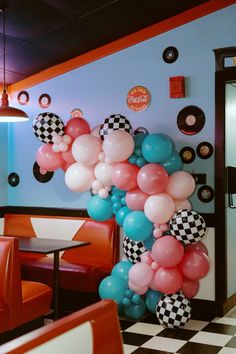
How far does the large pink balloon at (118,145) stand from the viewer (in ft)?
14.5

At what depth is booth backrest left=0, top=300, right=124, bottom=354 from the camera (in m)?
1.17

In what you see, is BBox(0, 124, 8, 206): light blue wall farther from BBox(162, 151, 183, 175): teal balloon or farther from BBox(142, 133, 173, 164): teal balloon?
BBox(162, 151, 183, 175): teal balloon

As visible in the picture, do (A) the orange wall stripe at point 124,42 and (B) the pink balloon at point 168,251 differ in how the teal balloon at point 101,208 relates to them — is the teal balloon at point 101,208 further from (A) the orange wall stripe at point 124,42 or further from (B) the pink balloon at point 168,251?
(A) the orange wall stripe at point 124,42

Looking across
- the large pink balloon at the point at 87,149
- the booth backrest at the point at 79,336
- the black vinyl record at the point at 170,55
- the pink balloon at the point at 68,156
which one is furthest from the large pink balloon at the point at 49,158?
the booth backrest at the point at 79,336

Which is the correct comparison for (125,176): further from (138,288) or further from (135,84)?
(135,84)

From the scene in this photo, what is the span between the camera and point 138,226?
4426 mm

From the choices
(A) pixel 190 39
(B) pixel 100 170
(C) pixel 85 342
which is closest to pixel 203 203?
(B) pixel 100 170

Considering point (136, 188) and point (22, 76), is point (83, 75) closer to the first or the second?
point (22, 76)

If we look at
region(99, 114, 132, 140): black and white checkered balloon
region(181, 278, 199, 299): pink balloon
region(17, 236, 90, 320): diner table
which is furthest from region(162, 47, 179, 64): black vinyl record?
region(181, 278, 199, 299): pink balloon

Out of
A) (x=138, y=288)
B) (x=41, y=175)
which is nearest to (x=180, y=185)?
(x=138, y=288)

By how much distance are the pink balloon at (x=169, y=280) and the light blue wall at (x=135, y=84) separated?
2.80 ft

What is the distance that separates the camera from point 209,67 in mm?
4930

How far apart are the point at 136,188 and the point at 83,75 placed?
6.25ft

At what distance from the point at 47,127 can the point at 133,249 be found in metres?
1.55
